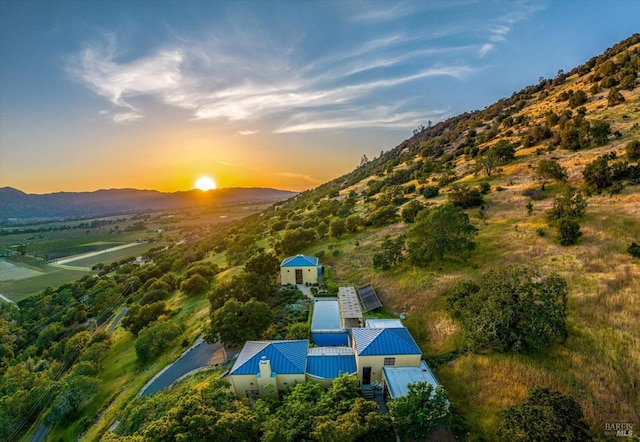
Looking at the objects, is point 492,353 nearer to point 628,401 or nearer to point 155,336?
point 628,401

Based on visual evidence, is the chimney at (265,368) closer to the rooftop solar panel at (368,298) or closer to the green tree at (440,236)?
the rooftop solar panel at (368,298)

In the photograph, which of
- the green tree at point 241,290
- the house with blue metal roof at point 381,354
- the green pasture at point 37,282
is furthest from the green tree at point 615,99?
the green pasture at point 37,282

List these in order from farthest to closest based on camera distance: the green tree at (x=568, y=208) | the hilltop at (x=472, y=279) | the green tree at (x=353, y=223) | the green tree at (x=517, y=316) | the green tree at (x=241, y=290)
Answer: the green tree at (x=353, y=223), the green tree at (x=241, y=290), the green tree at (x=568, y=208), the green tree at (x=517, y=316), the hilltop at (x=472, y=279)

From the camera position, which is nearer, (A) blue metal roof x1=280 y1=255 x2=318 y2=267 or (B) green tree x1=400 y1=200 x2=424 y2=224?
(A) blue metal roof x1=280 y1=255 x2=318 y2=267

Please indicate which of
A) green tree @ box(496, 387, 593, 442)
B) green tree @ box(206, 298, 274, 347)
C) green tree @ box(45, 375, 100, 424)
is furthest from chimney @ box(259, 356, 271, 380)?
green tree @ box(45, 375, 100, 424)

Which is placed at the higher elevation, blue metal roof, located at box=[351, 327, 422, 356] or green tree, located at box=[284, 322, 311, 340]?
blue metal roof, located at box=[351, 327, 422, 356]

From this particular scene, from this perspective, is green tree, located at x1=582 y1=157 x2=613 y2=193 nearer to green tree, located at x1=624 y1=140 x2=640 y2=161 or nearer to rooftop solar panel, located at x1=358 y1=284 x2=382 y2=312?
green tree, located at x1=624 y1=140 x2=640 y2=161
